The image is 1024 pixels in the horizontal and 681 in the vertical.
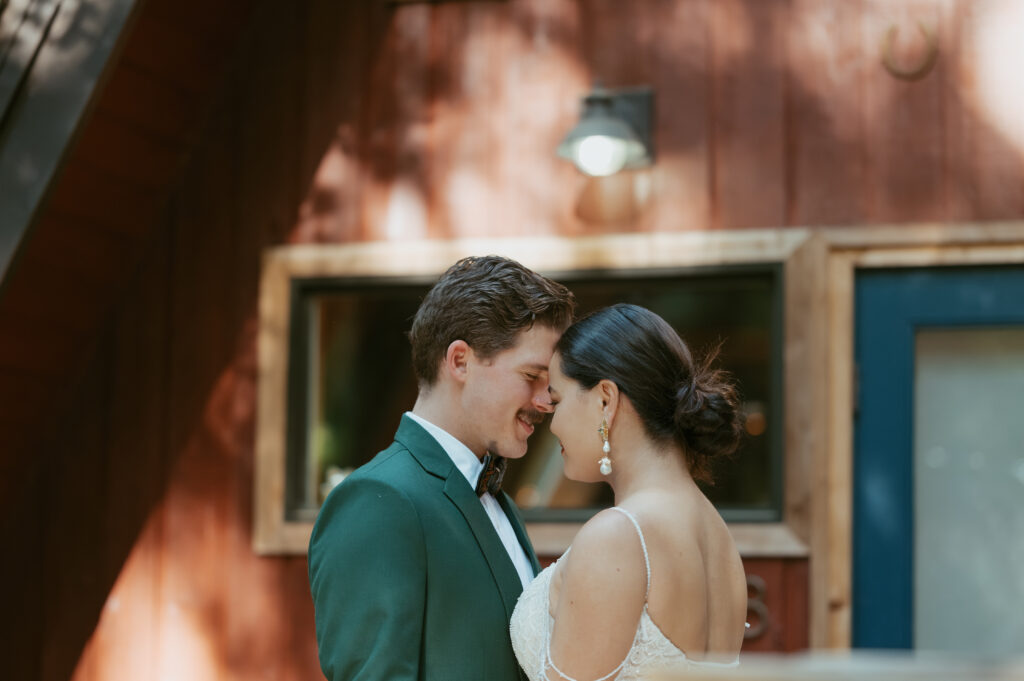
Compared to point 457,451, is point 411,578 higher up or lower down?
lower down

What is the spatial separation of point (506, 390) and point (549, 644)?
0.61 meters

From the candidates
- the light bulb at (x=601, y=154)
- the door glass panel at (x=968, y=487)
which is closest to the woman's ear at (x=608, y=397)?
the light bulb at (x=601, y=154)

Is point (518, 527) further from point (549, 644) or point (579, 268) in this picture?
point (579, 268)

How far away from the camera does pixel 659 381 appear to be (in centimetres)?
248

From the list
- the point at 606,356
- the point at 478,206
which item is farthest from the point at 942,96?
the point at 606,356

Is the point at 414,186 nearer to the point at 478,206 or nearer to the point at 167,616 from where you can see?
the point at 478,206

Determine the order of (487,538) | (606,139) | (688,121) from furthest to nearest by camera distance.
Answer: (688,121)
(606,139)
(487,538)

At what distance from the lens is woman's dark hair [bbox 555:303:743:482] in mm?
2469

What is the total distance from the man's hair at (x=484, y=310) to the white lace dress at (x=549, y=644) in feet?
1.69

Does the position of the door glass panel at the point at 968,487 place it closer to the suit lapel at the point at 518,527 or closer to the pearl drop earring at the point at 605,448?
the suit lapel at the point at 518,527

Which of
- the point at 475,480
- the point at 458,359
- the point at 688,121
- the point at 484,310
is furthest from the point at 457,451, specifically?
the point at 688,121

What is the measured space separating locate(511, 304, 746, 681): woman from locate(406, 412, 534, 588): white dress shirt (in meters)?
0.24

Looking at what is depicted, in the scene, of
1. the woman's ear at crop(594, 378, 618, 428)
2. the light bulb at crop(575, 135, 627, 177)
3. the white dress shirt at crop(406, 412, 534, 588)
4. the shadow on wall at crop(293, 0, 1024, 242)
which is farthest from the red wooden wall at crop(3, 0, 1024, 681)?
the woman's ear at crop(594, 378, 618, 428)

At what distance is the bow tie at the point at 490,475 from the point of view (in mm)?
2758
